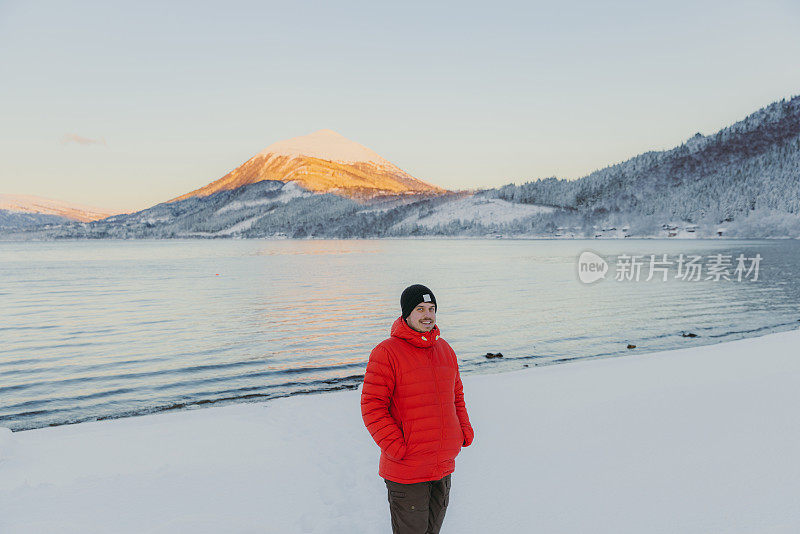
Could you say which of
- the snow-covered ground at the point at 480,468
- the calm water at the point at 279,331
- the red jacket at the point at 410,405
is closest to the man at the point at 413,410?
the red jacket at the point at 410,405

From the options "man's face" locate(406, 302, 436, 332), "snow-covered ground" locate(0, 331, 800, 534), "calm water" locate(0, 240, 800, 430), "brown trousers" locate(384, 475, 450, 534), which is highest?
"man's face" locate(406, 302, 436, 332)

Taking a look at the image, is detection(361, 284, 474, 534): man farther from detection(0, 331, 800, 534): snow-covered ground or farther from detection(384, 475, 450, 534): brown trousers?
detection(0, 331, 800, 534): snow-covered ground

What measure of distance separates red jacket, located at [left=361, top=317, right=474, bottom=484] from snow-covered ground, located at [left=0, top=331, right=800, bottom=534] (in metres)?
2.20

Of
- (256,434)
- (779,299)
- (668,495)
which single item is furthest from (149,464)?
(779,299)

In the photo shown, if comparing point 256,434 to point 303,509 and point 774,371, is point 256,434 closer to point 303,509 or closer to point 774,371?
point 303,509

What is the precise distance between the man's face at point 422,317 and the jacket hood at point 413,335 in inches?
1.4

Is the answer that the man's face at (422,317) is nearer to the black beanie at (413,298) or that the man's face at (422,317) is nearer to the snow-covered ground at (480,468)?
the black beanie at (413,298)

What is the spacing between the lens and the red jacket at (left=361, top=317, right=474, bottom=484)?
12.1ft

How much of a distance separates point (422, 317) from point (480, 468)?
4.08m

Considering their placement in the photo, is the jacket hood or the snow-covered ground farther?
the snow-covered ground

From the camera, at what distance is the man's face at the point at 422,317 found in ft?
12.1

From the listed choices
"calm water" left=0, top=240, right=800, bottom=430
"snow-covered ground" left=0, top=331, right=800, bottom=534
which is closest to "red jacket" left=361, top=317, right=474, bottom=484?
"snow-covered ground" left=0, top=331, right=800, bottom=534

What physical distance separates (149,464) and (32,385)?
11.3m

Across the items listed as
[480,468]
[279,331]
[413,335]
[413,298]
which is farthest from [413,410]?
[279,331]
